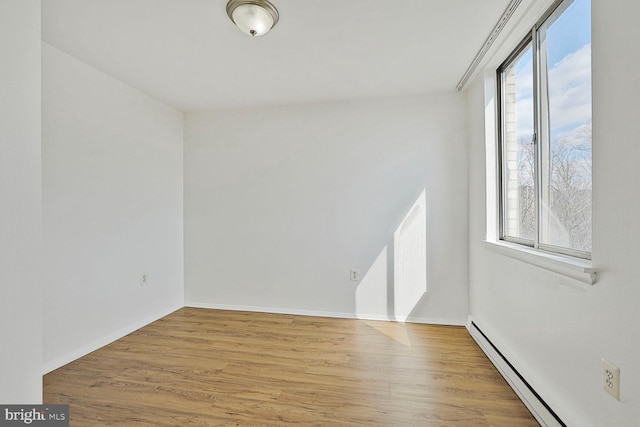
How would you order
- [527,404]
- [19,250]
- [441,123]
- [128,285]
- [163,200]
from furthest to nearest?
1. [163,200]
2. [441,123]
3. [128,285]
4. [527,404]
5. [19,250]

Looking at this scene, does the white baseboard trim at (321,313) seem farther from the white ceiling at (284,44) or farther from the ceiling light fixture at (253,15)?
the ceiling light fixture at (253,15)

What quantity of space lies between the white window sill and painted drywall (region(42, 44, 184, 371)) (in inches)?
124

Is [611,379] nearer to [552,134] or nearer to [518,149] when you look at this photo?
[552,134]

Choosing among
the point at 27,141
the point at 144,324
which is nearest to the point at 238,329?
the point at 144,324

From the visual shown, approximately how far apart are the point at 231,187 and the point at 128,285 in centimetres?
143

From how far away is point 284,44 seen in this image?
2.21 metres

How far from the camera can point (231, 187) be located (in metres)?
3.60

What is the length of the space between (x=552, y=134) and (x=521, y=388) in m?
1.50

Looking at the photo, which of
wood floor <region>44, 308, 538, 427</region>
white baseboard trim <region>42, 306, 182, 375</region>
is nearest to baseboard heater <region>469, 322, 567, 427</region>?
wood floor <region>44, 308, 538, 427</region>

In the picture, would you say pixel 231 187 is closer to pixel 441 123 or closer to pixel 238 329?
pixel 238 329

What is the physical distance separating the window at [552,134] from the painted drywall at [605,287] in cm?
22

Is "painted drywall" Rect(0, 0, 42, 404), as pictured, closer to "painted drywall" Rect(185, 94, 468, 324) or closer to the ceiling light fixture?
the ceiling light fixture

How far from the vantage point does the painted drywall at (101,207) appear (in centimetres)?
224

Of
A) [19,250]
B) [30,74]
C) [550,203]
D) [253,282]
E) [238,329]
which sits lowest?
[238,329]
